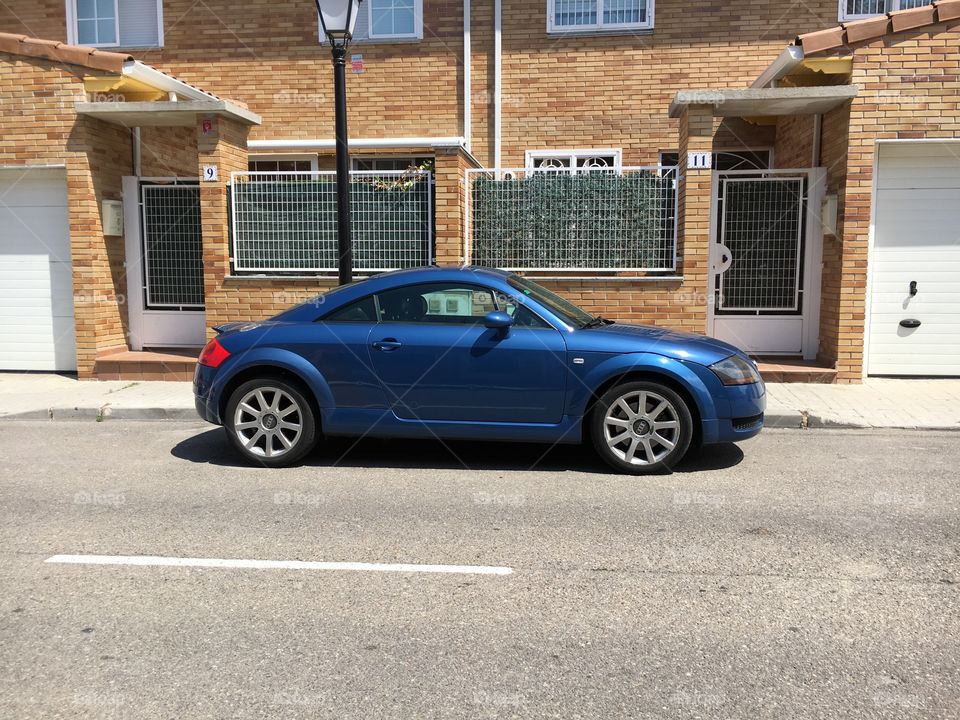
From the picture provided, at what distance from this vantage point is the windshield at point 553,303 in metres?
6.33

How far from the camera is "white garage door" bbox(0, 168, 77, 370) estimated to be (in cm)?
1070

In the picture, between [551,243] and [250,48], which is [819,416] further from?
[250,48]

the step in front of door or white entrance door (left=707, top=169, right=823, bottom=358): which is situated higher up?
white entrance door (left=707, top=169, right=823, bottom=358)

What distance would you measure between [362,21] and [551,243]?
592cm

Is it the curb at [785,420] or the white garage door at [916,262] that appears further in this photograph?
the white garage door at [916,262]

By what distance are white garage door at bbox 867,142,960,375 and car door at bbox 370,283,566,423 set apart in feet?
19.1

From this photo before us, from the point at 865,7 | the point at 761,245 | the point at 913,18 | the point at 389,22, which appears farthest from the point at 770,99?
the point at 389,22

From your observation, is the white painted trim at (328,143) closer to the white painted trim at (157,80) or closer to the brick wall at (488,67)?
the brick wall at (488,67)

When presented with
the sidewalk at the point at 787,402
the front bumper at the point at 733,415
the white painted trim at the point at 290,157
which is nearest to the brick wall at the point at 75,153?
the sidewalk at the point at 787,402

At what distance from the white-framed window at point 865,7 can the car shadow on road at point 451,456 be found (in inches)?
Result: 349

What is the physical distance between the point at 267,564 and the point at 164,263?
804cm

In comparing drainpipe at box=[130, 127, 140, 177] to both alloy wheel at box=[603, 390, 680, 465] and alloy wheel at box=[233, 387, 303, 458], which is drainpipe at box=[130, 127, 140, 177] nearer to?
alloy wheel at box=[233, 387, 303, 458]

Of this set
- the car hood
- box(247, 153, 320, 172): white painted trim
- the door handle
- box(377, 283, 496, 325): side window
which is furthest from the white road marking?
box(247, 153, 320, 172): white painted trim

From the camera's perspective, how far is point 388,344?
244 inches
